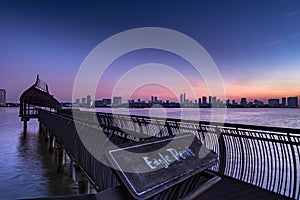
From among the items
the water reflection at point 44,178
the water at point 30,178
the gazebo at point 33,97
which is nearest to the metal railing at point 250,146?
the water reflection at point 44,178

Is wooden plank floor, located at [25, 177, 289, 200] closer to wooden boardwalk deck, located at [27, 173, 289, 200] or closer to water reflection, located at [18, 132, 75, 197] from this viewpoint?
wooden boardwalk deck, located at [27, 173, 289, 200]

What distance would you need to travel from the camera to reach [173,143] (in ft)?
7.63

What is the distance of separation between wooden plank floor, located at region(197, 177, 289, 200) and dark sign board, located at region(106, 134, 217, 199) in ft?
8.35

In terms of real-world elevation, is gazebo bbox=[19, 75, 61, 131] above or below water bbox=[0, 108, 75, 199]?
above

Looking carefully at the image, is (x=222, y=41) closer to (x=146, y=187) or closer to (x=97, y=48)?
(x=97, y=48)

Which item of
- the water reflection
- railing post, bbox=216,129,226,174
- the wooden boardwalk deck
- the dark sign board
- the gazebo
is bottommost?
the water reflection

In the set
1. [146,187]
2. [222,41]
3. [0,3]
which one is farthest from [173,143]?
[0,3]

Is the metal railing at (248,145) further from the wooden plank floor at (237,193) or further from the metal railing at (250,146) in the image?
the wooden plank floor at (237,193)

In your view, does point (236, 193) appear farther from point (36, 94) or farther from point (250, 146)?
point (36, 94)

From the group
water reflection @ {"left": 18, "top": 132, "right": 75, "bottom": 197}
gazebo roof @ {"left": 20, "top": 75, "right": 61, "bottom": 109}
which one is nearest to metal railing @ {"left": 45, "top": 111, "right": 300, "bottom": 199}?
water reflection @ {"left": 18, "top": 132, "right": 75, "bottom": 197}

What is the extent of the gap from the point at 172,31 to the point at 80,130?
22082mm

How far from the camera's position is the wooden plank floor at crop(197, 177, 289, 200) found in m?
4.71

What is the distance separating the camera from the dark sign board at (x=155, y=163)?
5.81 ft

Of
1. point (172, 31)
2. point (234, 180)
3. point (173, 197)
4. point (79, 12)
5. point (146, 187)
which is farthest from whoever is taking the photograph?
point (172, 31)
